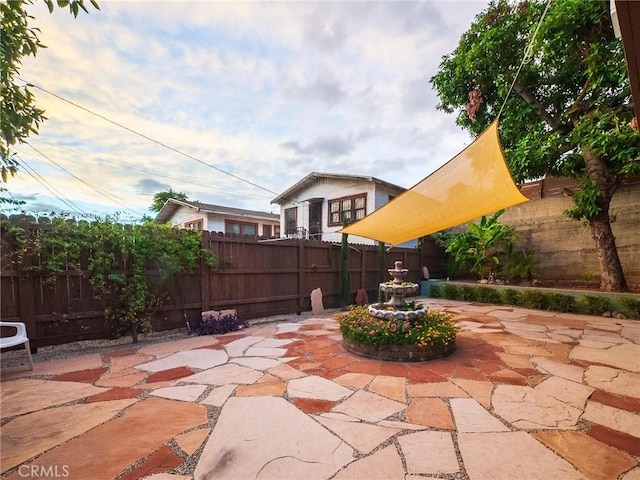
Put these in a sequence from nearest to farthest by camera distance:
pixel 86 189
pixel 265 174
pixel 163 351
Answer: pixel 163 351 → pixel 86 189 → pixel 265 174

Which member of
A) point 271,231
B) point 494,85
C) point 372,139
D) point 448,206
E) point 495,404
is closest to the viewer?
point 495,404

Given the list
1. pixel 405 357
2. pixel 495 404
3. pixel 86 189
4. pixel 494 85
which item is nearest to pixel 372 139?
pixel 494 85

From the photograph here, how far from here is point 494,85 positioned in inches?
274

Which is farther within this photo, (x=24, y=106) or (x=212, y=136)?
(x=212, y=136)

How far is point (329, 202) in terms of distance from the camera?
1260 cm

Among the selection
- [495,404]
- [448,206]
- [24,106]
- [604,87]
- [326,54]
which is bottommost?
[495,404]

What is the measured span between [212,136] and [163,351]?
6402 millimetres

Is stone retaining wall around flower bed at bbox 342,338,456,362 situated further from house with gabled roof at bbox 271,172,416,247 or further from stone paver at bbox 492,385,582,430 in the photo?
house with gabled roof at bbox 271,172,416,247

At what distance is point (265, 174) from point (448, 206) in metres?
12.9

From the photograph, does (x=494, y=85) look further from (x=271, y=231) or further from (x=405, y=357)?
(x=271, y=231)

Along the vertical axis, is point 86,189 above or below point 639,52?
above

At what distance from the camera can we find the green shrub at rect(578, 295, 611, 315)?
583 cm

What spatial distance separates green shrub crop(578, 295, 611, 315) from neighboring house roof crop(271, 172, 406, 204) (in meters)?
6.90

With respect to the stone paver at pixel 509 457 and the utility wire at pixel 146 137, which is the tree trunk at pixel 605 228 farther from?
the utility wire at pixel 146 137
